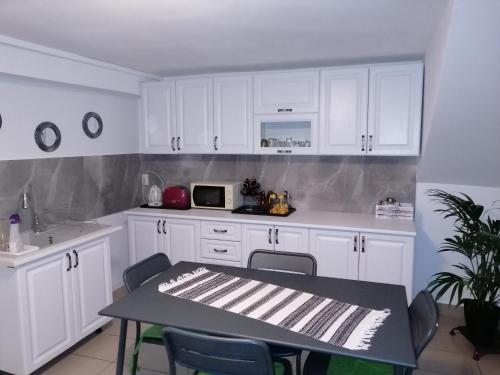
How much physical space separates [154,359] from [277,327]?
155cm

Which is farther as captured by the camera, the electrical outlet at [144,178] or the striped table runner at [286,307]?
the electrical outlet at [144,178]

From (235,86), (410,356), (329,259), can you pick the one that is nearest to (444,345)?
(329,259)

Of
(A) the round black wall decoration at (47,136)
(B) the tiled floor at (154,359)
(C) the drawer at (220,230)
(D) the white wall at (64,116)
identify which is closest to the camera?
(B) the tiled floor at (154,359)

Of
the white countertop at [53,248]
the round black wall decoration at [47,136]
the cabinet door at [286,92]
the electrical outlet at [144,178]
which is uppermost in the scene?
the cabinet door at [286,92]

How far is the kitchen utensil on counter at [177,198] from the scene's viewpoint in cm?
400

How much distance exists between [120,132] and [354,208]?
8.01 ft

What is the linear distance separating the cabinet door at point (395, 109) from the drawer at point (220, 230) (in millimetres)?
1397

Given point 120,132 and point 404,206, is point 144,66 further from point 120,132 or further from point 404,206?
point 404,206

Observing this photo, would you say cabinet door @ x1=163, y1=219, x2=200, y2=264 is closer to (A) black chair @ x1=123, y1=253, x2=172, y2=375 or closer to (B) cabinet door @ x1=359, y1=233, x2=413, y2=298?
(A) black chair @ x1=123, y1=253, x2=172, y2=375

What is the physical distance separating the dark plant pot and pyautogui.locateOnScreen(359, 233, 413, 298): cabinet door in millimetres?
484

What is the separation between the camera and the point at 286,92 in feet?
11.4

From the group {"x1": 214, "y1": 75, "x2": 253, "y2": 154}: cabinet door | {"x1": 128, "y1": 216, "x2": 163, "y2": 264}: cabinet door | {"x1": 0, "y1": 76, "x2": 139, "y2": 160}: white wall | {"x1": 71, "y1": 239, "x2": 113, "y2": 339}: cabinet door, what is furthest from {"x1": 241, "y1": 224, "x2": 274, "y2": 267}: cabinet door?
{"x1": 0, "y1": 76, "x2": 139, "y2": 160}: white wall

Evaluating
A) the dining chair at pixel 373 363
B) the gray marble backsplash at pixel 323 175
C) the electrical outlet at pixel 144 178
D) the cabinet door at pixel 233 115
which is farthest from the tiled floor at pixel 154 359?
the cabinet door at pixel 233 115

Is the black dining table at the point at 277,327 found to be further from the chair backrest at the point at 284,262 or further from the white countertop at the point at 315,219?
the white countertop at the point at 315,219
